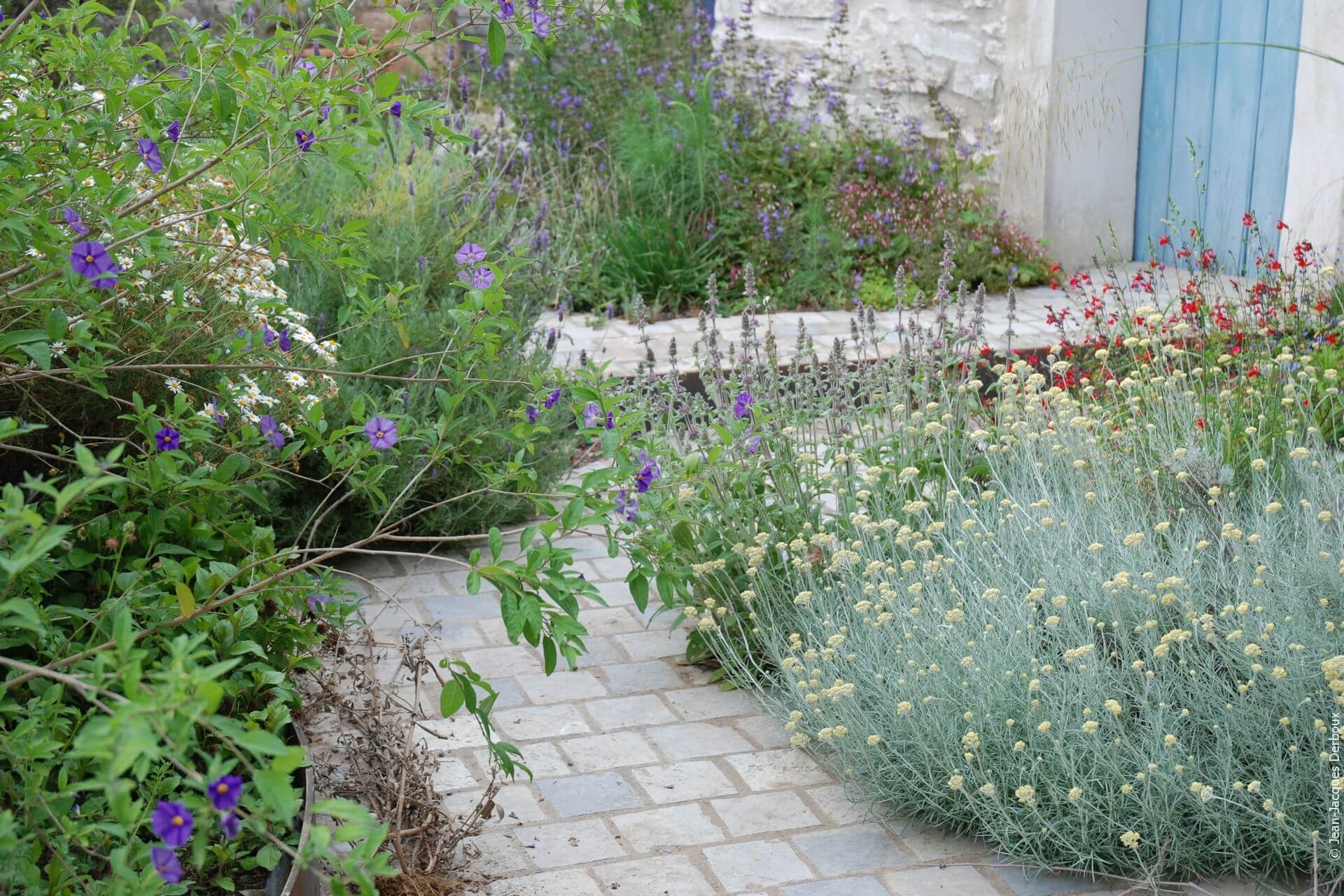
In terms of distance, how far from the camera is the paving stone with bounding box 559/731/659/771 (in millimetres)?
3104

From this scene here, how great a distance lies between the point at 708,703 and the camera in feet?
11.1

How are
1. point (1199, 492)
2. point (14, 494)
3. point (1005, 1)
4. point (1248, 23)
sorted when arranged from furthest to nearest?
point (1005, 1) < point (1248, 23) < point (1199, 492) < point (14, 494)

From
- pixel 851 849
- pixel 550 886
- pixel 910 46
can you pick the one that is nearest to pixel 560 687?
pixel 550 886

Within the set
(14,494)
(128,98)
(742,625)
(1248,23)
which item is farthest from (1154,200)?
(14,494)

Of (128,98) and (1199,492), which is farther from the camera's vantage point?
(1199,492)

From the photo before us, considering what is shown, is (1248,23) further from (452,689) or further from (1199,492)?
(452,689)

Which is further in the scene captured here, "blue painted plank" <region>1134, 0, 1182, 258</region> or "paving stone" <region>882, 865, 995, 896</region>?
"blue painted plank" <region>1134, 0, 1182, 258</region>

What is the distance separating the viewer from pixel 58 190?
2314 mm

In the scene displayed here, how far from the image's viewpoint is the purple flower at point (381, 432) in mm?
2371

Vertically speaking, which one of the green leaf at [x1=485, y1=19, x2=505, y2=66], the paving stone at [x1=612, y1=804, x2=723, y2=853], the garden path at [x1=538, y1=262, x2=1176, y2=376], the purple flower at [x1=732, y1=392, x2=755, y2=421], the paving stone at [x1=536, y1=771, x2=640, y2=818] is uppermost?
the green leaf at [x1=485, y1=19, x2=505, y2=66]

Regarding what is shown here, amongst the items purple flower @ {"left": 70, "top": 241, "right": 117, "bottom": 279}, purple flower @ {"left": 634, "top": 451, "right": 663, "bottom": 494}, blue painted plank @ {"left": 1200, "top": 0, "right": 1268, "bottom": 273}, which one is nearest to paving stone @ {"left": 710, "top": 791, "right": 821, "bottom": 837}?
purple flower @ {"left": 634, "top": 451, "right": 663, "bottom": 494}

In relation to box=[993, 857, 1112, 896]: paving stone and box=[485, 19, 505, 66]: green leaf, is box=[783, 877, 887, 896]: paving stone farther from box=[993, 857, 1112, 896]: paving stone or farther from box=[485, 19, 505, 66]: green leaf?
box=[485, 19, 505, 66]: green leaf

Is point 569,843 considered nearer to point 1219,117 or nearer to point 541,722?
point 541,722

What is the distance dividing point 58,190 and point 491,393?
88.9 inches
